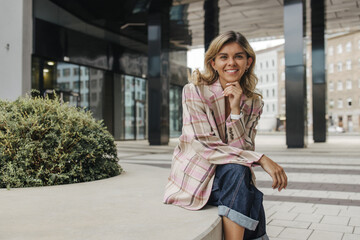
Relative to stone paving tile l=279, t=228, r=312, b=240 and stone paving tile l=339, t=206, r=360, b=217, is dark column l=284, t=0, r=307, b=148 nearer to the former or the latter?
stone paving tile l=339, t=206, r=360, b=217

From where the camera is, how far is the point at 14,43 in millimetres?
13836

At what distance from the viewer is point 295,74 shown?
44.8 feet

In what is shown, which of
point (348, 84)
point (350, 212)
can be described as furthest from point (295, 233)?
point (348, 84)

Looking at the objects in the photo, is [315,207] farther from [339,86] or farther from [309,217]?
[339,86]

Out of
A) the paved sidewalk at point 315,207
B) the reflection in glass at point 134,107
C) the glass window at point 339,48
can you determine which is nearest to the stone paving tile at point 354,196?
the paved sidewalk at point 315,207

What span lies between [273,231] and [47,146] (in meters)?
2.40

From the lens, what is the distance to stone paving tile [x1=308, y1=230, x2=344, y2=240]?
9.57ft

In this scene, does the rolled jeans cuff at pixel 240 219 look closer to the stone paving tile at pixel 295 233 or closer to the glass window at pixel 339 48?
the stone paving tile at pixel 295 233

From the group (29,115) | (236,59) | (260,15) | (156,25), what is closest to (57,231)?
(236,59)

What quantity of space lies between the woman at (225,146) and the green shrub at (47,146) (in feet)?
5.34

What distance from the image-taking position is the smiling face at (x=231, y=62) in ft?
7.77

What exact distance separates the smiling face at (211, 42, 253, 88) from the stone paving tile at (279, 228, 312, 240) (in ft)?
4.80

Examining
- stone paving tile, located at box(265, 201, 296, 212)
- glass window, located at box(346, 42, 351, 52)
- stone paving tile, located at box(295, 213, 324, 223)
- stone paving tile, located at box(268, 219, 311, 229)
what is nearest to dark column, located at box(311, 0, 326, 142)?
stone paving tile, located at box(265, 201, 296, 212)

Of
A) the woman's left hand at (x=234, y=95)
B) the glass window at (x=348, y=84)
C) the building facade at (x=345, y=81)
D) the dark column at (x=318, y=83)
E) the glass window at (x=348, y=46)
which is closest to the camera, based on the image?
the woman's left hand at (x=234, y=95)
